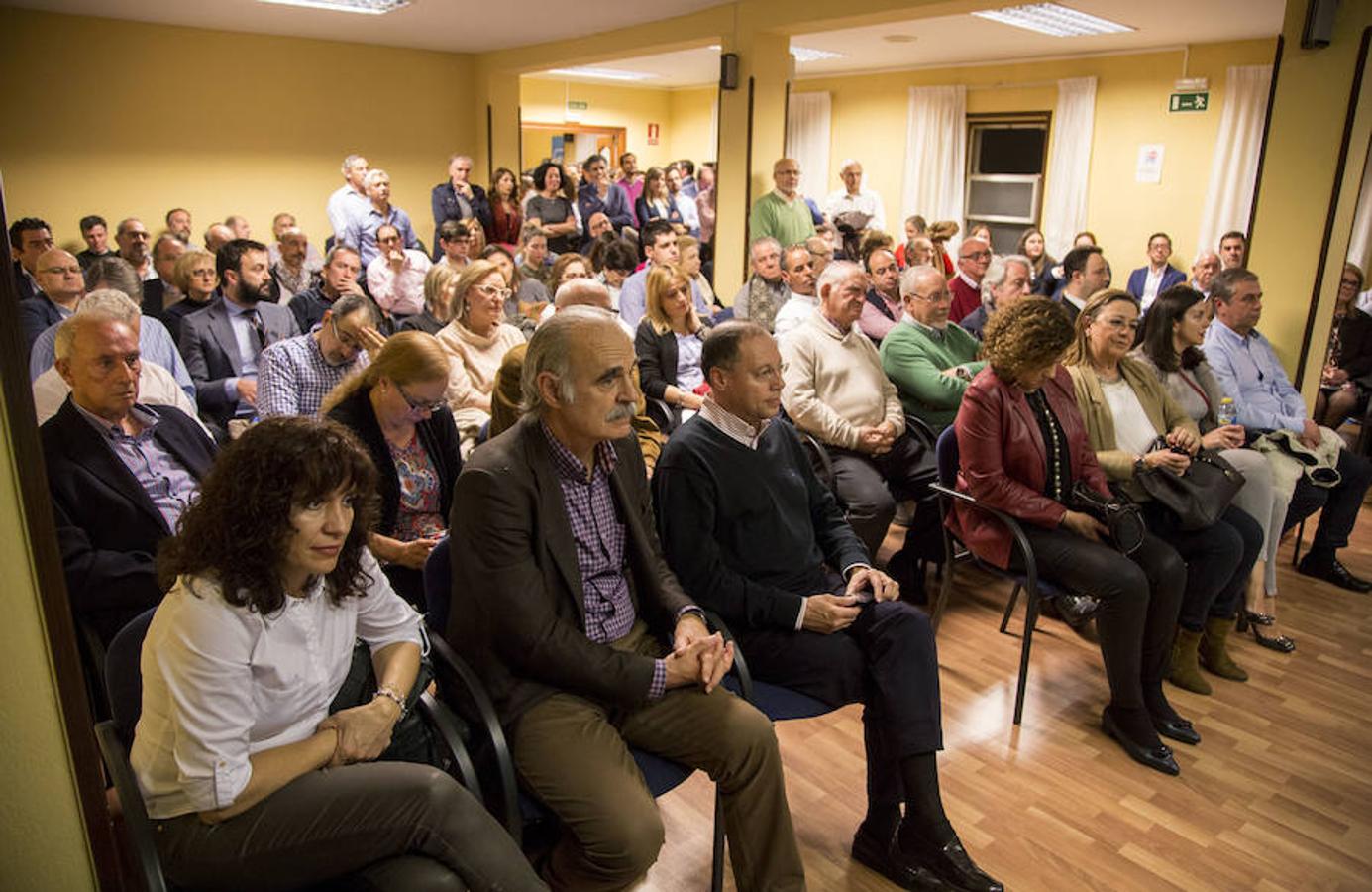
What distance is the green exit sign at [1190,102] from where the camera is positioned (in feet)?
27.7

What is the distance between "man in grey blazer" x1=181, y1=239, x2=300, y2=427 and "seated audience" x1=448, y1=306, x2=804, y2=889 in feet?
8.44

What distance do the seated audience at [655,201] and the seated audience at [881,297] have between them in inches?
152

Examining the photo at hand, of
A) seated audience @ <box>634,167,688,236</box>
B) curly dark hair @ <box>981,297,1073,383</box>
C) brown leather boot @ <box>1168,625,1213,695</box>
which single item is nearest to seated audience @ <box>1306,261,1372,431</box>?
brown leather boot @ <box>1168,625,1213,695</box>

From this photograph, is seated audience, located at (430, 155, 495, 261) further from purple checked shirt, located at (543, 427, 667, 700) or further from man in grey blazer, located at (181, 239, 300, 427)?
purple checked shirt, located at (543, 427, 667, 700)

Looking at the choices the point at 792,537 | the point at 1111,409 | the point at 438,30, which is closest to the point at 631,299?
the point at 1111,409

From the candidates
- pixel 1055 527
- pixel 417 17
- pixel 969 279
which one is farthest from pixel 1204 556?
pixel 417 17

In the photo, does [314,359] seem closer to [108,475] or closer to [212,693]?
[108,475]

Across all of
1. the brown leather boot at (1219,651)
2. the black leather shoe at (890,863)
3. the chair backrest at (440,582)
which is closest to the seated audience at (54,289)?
the chair backrest at (440,582)

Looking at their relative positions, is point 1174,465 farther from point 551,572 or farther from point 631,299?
point 631,299

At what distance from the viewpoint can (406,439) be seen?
2455 millimetres

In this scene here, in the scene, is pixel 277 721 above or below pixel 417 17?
below

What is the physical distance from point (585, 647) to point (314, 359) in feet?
6.42

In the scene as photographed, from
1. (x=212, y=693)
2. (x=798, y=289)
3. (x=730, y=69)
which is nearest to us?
(x=212, y=693)

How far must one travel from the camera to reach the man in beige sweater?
11.4ft
